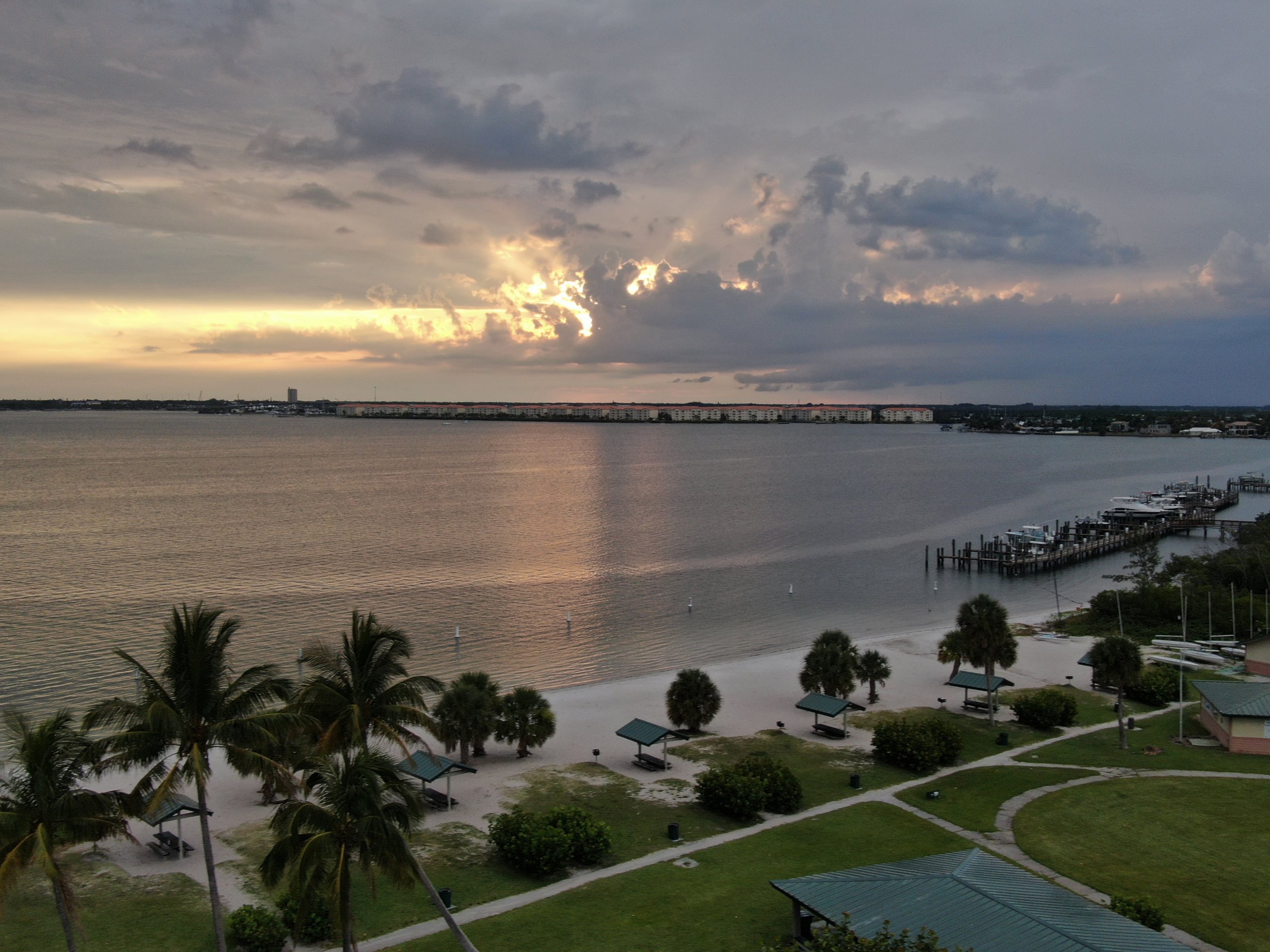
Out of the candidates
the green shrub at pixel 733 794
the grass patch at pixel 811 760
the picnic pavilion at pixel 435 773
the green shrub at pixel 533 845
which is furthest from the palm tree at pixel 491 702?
the green shrub at pixel 733 794

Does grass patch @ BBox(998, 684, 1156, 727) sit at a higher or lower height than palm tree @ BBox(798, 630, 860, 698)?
lower

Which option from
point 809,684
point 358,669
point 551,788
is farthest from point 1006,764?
point 358,669

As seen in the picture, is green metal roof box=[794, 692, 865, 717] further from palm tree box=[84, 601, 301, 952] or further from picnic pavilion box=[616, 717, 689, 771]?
palm tree box=[84, 601, 301, 952]

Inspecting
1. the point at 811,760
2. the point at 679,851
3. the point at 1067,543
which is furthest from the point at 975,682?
the point at 1067,543

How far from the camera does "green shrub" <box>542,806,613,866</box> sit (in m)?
24.4

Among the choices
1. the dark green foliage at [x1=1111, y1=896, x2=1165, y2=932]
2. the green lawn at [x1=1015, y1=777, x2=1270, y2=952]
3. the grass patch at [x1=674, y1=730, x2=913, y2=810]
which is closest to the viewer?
the dark green foliage at [x1=1111, y1=896, x2=1165, y2=932]

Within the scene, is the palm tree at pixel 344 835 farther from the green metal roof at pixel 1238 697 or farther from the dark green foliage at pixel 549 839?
the green metal roof at pixel 1238 697

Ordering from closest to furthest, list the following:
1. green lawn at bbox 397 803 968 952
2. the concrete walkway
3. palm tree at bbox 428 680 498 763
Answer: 1. green lawn at bbox 397 803 968 952
2. the concrete walkway
3. palm tree at bbox 428 680 498 763

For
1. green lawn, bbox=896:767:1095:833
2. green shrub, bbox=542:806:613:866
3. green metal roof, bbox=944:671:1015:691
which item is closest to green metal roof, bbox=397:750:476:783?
green shrub, bbox=542:806:613:866

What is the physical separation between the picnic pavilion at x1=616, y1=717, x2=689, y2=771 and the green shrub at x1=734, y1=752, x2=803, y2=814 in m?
3.55

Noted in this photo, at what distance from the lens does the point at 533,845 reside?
23.8 metres

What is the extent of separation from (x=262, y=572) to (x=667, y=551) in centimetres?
3633

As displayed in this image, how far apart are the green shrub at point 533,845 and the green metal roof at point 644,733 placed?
7.84 m

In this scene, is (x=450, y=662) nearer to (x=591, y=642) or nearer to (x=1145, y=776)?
(x=591, y=642)
